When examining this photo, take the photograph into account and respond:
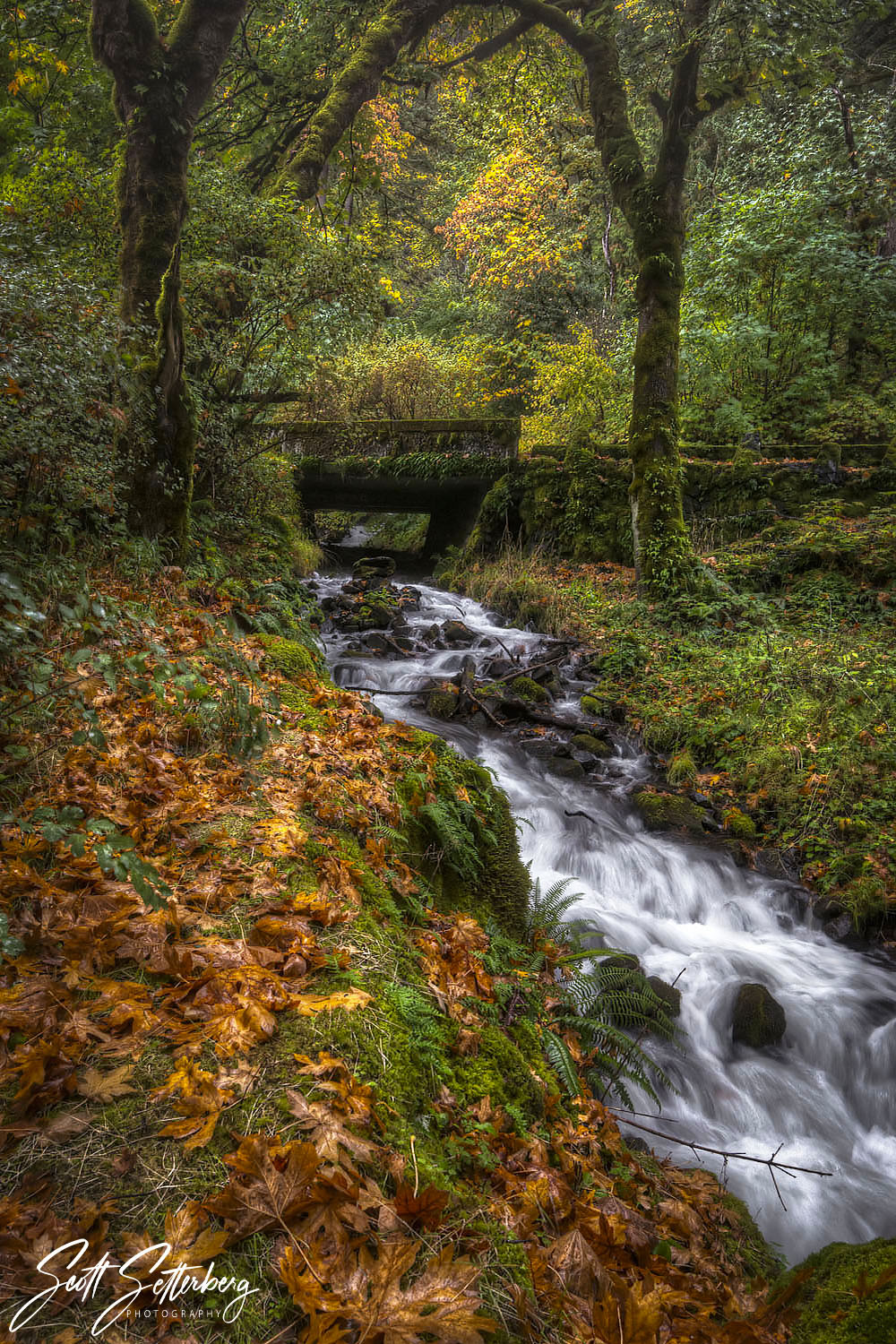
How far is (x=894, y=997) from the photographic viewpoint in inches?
188

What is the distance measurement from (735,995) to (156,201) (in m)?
8.53

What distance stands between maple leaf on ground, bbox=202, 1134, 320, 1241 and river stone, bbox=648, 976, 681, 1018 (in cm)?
330

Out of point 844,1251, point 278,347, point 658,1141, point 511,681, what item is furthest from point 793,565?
point 844,1251

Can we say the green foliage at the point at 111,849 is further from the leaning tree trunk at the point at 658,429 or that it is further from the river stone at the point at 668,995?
the leaning tree trunk at the point at 658,429

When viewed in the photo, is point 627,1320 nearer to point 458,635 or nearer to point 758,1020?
point 758,1020

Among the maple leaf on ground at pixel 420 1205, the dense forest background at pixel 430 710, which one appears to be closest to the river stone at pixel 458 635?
the dense forest background at pixel 430 710

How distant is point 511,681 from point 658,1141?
624 cm

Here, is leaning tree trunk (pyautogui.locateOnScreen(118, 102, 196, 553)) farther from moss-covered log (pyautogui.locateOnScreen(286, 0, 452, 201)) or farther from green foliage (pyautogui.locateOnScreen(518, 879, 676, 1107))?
green foliage (pyautogui.locateOnScreen(518, 879, 676, 1107))

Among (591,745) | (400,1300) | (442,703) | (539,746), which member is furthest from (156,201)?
(400,1300)

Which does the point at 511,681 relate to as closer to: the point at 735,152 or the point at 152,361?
the point at 152,361

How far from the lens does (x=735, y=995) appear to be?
475cm

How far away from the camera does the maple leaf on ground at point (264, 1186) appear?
1.51 meters
